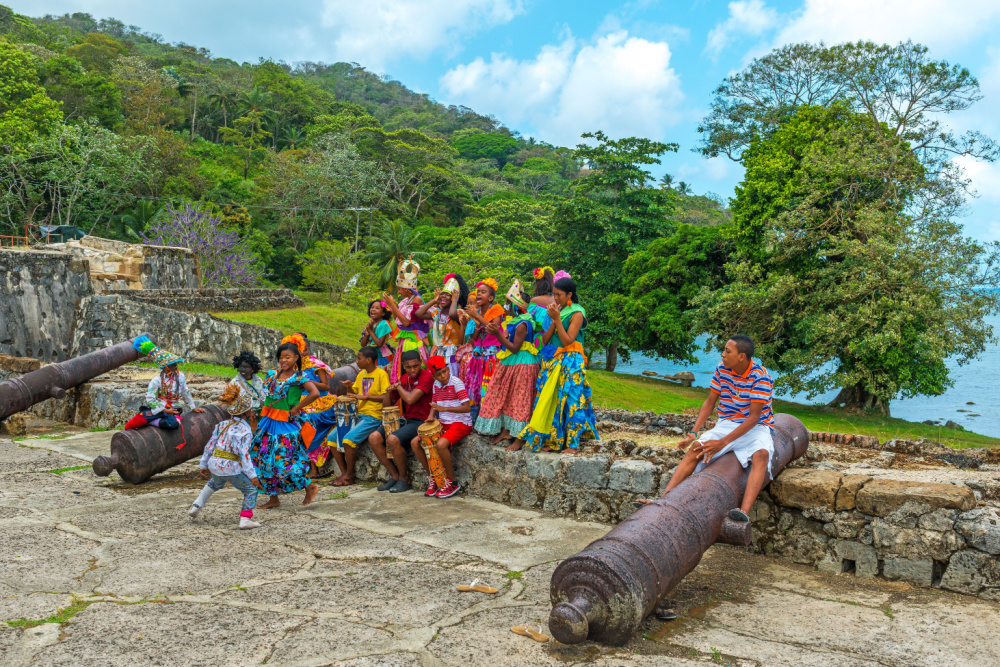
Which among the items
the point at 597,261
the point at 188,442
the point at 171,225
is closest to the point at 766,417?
the point at 188,442

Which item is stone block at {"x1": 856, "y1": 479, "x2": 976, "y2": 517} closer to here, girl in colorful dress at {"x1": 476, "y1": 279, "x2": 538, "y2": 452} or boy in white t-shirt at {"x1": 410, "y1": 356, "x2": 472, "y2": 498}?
girl in colorful dress at {"x1": 476, "y1": 279, "x2": 538, "y2": 452}

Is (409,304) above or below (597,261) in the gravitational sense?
below

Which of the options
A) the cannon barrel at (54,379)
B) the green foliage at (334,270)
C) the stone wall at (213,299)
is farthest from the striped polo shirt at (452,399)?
the green foliage at (334,270)

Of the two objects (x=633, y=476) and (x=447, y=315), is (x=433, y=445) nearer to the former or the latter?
(x=447, y=315)

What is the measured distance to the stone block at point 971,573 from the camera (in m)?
3.81

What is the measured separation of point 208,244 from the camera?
32.4 m

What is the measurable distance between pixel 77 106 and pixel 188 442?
44.7 meters

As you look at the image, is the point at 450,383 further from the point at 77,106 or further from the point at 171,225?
the point at 77,106

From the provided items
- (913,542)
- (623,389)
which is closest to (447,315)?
(913,542)

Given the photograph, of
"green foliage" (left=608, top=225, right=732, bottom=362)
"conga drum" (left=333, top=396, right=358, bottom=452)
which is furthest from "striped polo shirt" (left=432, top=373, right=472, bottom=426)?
"green foliage" (left=608, top=225, right=732, bottom=362)

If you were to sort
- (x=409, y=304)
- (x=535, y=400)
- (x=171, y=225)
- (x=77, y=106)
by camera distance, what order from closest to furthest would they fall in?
(x=535, y=400) < (x=409, y=304) < (x=171, y=225) < (x=77, y=106)

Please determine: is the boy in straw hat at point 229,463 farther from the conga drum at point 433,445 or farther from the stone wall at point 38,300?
the stone wall at point 38,300

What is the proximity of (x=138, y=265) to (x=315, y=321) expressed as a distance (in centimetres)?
555

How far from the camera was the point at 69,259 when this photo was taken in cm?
1798
